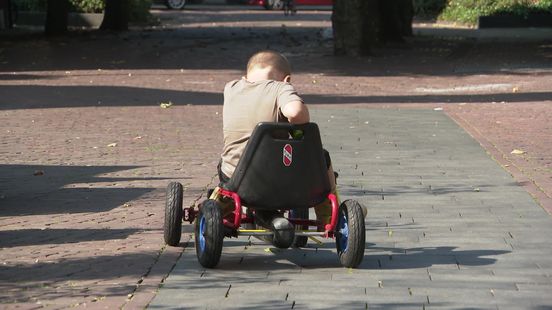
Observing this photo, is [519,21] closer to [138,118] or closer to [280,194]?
[138,118]

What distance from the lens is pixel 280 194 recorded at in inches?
272

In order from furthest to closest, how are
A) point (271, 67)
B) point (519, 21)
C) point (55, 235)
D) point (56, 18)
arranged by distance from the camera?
point (519, 21)
point (56, 18)
point (55, 235)
point (271, 67)

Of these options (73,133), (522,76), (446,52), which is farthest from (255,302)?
(446,52)

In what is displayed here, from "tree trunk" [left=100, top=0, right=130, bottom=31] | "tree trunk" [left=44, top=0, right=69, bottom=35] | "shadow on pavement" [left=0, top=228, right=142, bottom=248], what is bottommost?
"tree trunk" [left=100, top=0, right=130, bottom=31]

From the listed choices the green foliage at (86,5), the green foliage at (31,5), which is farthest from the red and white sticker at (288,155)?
the green foliage at (31,5)

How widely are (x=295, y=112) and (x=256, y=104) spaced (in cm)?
36

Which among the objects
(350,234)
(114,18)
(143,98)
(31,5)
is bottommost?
(31,5)

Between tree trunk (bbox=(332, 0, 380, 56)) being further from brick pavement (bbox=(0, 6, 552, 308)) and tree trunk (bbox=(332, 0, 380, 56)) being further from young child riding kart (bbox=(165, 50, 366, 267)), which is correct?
young child riding kart (bbox=(165, 50, 366, 267))

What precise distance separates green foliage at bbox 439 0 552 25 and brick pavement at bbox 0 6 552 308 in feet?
22.6

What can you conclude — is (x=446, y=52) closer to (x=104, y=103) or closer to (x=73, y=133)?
(x=104, y=103)

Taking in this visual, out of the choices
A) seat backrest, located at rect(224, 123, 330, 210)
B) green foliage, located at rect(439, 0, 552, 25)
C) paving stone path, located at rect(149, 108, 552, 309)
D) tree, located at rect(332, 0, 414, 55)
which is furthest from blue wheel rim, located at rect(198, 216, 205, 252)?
green foliage, located at rect(439, 0, 552, 25)

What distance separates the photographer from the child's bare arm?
6773 millimetres

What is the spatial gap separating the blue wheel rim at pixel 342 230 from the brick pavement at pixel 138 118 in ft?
3.33

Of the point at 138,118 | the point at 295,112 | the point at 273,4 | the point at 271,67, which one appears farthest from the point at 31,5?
the point at 295,112
